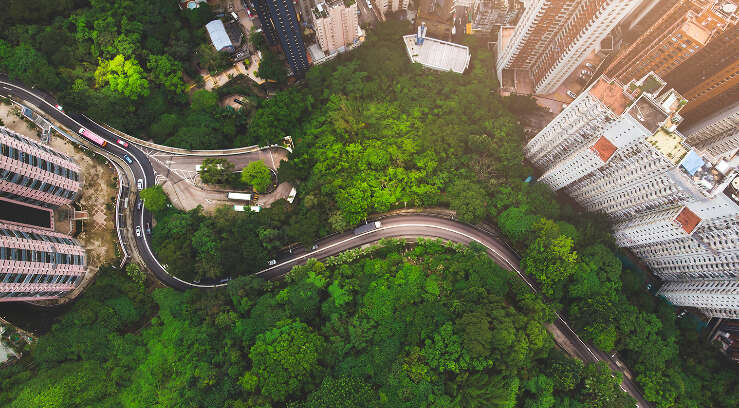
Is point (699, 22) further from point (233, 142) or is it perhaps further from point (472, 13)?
point (233, 142)

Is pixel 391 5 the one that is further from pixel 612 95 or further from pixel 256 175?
pixel 612 95

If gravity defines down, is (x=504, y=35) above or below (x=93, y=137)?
below

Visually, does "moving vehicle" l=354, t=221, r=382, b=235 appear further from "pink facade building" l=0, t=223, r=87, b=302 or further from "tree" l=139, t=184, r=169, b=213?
"pink facade building" l=0, t=223, r=87, b=302

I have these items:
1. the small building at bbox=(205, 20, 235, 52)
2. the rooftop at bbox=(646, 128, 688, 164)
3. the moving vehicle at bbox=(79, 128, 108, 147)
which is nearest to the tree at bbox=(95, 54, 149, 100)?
the moving vehicle at bbox=(79, 128, 108, 147)

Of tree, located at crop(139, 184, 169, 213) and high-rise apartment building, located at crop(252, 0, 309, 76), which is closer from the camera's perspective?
tree, located at crop(139, 184, 169, 213)

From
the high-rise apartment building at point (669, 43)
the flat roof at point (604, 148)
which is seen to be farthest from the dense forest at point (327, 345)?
the high-rise apartment building at point (669, 43)

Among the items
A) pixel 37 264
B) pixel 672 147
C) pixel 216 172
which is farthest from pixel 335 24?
pixel 37 264
